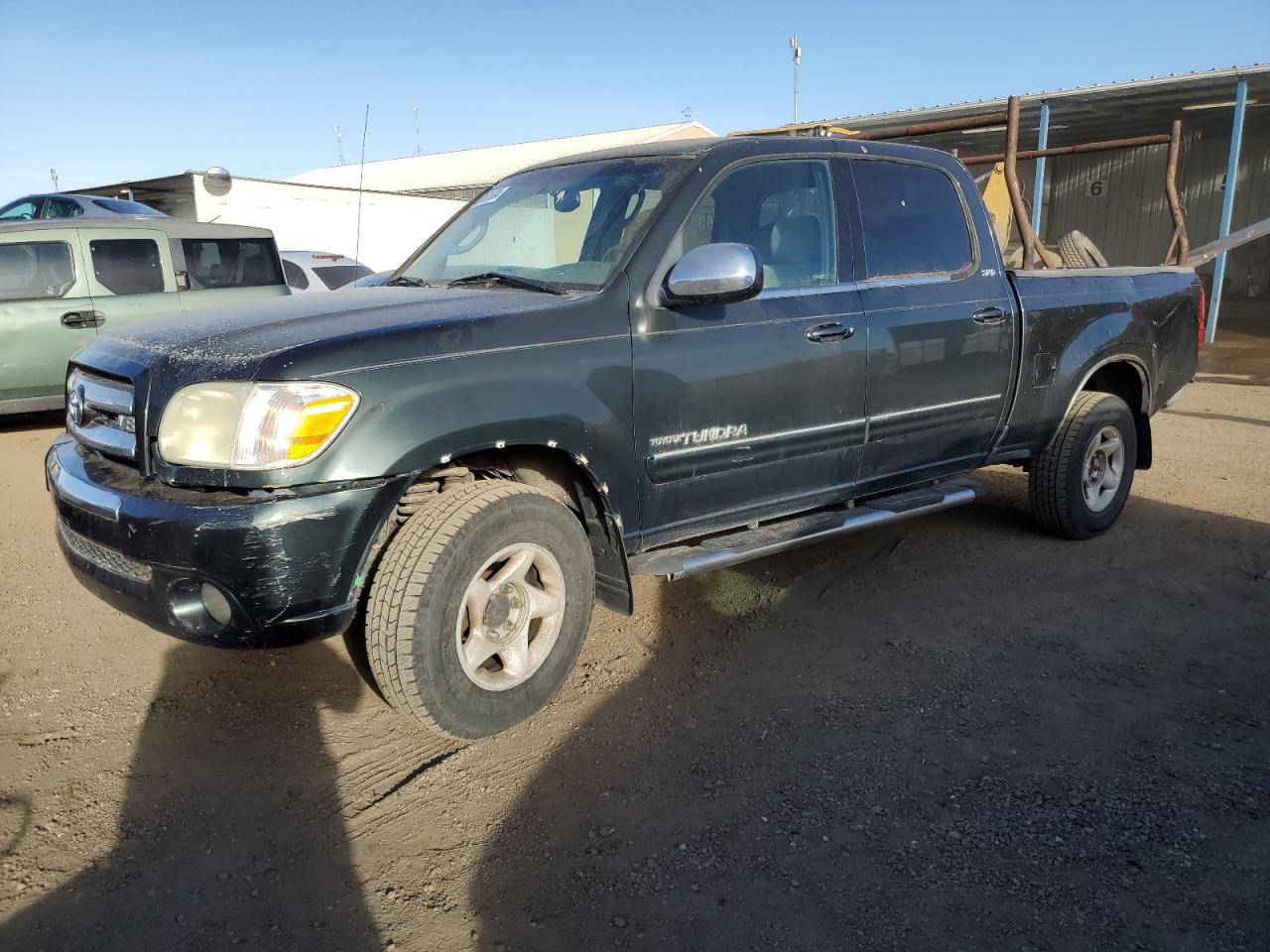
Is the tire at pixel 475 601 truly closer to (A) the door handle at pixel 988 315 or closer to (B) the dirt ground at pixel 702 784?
Result: (B) the dirt ground at pixel 702 784

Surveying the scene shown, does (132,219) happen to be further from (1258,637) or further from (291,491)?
(1258,637)

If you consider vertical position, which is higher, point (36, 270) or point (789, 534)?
point (36, 270)

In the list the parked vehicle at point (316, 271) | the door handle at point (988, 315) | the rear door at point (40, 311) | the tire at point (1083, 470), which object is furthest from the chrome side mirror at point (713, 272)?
the parked vehicle at point (316, 271)

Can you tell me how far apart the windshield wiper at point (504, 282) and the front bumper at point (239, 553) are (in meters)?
0.99

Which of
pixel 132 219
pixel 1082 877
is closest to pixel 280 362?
pixel 1082 877

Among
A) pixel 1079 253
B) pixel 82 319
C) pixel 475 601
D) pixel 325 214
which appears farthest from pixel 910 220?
pixel 325 214

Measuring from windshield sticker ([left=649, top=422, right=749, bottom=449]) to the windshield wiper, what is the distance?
0.62 metres

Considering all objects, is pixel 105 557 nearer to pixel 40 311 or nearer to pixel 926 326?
pixel 926 326

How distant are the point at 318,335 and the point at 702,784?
1.71m

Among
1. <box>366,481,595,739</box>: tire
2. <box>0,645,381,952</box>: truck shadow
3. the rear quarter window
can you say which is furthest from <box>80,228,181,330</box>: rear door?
<box>366,481,595,739</box>: tire

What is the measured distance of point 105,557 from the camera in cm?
280

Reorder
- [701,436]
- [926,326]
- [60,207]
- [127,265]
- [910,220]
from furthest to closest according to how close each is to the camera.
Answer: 1. [60,207]
2. [127,265]
3. [910,220]
4. [926,326]
5. [701,436]

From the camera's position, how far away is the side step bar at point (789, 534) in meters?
3.29

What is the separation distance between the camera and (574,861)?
7.83 feet
